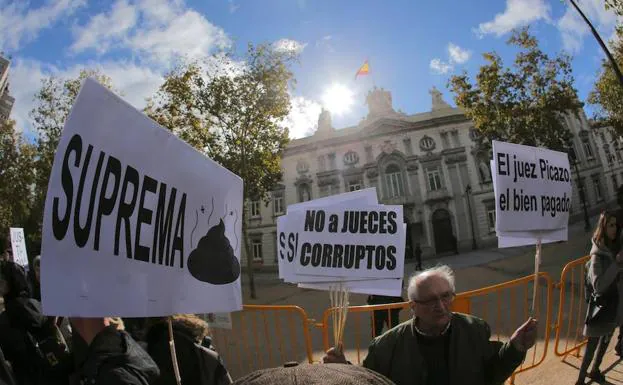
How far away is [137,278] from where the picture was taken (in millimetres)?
1656

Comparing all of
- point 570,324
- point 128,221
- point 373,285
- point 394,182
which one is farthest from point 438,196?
point 128,221

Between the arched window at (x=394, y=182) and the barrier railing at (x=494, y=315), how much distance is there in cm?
2303

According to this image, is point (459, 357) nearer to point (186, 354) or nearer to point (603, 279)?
point (186, 354)

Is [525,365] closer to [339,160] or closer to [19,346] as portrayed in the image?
[19,346]

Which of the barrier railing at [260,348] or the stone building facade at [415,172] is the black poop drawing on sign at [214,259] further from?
the stone building facade at [415,172]

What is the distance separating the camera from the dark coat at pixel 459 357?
85.4 inches

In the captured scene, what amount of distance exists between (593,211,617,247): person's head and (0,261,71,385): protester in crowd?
179 inches

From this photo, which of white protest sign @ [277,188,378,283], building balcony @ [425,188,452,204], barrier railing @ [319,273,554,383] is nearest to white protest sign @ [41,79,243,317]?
white protest sign @ [277,188,378,283]

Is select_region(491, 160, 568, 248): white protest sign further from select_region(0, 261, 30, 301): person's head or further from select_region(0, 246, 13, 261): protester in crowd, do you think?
select_region(0, 246, 13, 261): protester in crowd

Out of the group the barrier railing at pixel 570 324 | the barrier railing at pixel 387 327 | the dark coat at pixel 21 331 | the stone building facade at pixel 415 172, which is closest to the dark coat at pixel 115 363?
the dark coat at pixel 21 331

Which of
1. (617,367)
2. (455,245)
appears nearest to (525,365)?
(617,367)

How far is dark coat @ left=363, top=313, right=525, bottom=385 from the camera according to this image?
2.17 m

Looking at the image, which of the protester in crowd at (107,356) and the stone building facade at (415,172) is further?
the stone building facade at (415,172)

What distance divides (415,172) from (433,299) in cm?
3207
